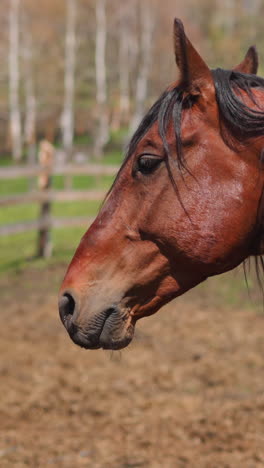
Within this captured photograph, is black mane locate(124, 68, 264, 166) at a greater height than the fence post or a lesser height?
greater

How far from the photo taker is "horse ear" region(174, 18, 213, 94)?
1963 mm

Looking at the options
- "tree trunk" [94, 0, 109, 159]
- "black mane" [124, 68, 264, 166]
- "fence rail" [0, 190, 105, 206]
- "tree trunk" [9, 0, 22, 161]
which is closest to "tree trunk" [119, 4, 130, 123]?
"tree trunk" [94, 0, 109, 159]

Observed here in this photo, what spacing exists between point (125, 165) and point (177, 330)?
409cm

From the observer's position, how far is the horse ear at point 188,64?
6.44ft

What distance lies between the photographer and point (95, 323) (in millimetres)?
2090

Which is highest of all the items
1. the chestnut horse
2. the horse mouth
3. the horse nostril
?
the chestnut horse

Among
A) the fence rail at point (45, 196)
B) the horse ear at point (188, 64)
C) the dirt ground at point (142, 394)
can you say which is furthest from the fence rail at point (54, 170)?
the horse ear at point (188, 64)

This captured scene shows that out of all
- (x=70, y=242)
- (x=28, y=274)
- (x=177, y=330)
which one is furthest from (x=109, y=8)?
(x=177, y=330)

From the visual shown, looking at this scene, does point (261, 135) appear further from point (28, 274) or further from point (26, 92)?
point (26, 92)

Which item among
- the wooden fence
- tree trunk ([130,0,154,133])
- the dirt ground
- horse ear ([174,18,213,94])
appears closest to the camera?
horse ear ([174,18,213,94])

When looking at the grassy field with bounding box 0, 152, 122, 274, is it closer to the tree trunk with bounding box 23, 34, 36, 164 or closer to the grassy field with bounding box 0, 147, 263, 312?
the grassy field with bounding box 0, 147, 263, 312

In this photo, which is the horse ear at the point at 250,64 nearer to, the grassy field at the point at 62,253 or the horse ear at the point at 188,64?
the horse ear at the point at 188,64

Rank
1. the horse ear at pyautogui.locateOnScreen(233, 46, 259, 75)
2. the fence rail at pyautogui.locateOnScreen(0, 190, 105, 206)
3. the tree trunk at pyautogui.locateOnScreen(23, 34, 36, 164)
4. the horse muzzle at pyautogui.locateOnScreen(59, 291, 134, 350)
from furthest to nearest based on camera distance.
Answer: the tree trunk at pyautogui.locateOnScreen(23, 34, 36, 164)
the fence rail at pyautogui.locateOnScreen(0, 190, 105, 206)
the horse ear at pyautogui.locateOnScreen(233, 46, 259, 75)
the horse muzzle at pyautogui.locateOnScreen(59, 291, 134, 350)

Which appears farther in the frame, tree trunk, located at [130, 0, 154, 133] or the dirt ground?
tree trunk, located at [130, 0, 154, 133]
